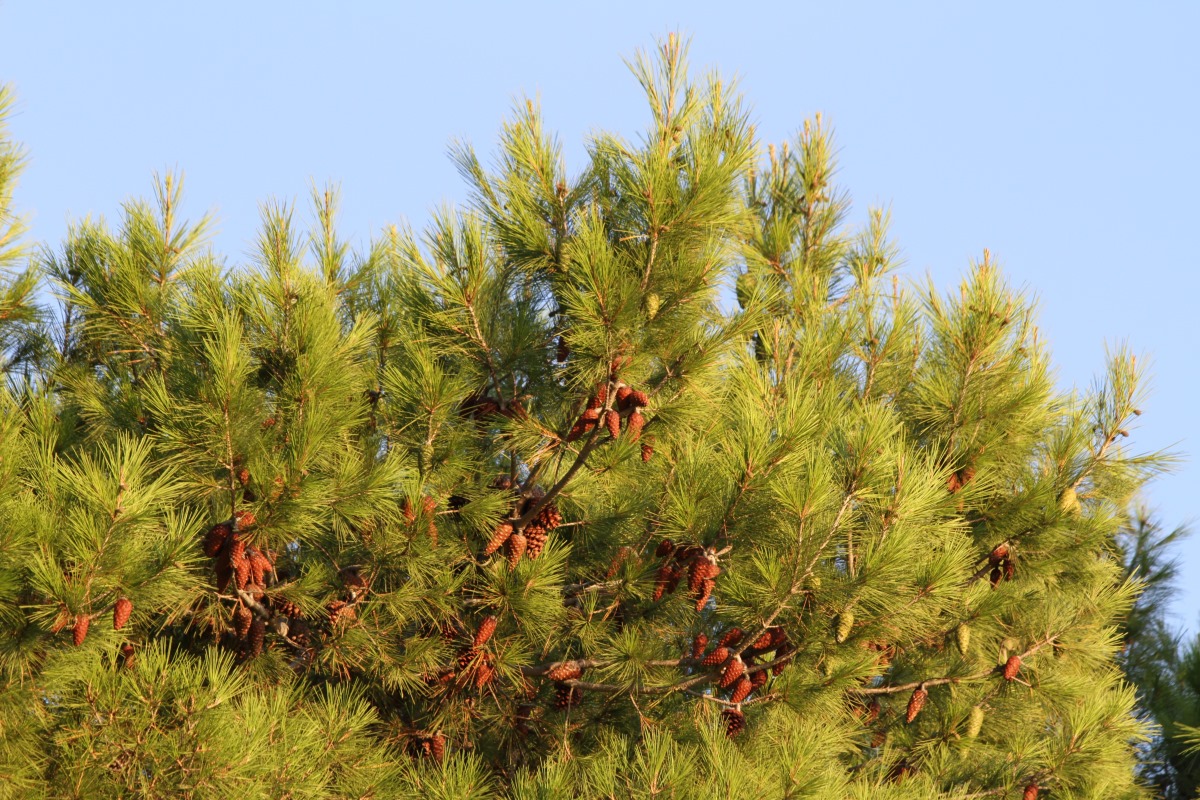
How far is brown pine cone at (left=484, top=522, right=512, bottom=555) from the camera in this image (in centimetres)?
405

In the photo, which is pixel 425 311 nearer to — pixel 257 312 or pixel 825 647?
pixel 257 312

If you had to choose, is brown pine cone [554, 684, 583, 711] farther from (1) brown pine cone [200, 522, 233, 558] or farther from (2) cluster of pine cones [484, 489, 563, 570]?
(1) brown pine cone [200, 522, 233, 558]

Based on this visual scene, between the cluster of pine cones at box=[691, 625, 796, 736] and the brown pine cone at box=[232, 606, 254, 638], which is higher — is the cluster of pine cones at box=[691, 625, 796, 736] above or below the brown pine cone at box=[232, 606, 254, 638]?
above

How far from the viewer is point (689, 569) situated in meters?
3.86

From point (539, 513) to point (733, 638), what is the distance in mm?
695

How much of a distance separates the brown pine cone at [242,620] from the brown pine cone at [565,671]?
0.98m

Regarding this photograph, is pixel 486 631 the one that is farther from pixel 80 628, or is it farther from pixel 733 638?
pixel 80 628

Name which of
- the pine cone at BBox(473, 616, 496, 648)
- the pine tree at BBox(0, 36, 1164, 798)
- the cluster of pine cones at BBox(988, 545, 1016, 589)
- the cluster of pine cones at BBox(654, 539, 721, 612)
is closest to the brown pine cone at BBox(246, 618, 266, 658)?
the pine tree at BBox(0, 36, 1164, 798)

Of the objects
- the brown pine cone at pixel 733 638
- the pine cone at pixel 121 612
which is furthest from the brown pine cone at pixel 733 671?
the pine cone at pixel 121 612

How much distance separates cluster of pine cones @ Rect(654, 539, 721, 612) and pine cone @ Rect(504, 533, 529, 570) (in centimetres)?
43

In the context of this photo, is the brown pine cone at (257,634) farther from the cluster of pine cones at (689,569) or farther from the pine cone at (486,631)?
the cluster of pine cones at (689,569)

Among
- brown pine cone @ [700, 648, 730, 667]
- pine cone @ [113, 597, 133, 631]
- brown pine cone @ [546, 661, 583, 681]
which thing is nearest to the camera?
pine cone @ [113, 597, 133, 631]

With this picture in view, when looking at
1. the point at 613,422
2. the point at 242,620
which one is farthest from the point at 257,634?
the point at 613,422

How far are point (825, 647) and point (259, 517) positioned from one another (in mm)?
1748
